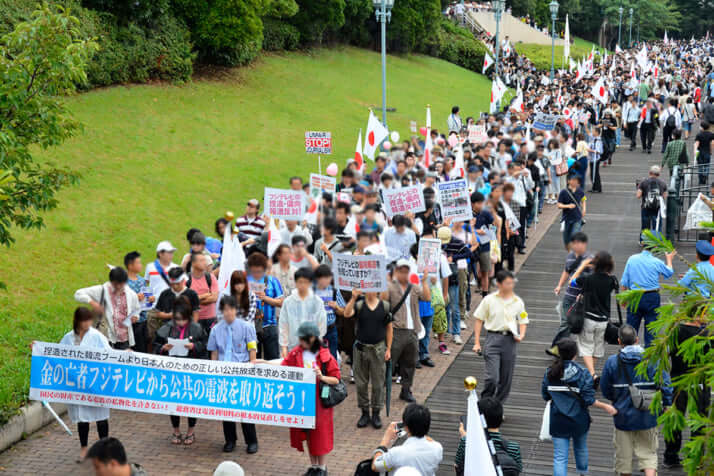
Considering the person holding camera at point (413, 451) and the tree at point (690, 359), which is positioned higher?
the tree at point (690, 359)

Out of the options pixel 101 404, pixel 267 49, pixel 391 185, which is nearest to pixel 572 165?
pixel 391 185

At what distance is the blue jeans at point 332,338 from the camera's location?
11312 millimetres

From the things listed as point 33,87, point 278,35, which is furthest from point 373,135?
point 278,35

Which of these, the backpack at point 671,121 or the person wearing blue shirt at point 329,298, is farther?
the backpack at point 671,121

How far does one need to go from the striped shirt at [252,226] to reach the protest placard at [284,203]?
98cm

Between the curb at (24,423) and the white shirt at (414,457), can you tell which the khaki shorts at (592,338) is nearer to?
the white shirt at (414,457)

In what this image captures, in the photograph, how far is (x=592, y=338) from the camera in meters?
11.3

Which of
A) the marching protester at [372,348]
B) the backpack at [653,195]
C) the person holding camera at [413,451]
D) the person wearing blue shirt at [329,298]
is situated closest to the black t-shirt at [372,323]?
the marching protester at [372,348]

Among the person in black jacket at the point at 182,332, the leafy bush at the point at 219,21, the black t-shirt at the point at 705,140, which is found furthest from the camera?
Answer: the leafy bush at the point at 219,21

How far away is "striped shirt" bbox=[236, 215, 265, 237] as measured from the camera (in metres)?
14.2

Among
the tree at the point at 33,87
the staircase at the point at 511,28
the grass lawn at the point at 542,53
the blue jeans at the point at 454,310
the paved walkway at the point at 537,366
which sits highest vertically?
the staircase at the point at 511,28

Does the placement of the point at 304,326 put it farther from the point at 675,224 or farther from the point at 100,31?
the point at 100,31

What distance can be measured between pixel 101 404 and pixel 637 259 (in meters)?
6.91

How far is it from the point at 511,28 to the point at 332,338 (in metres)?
68.5
